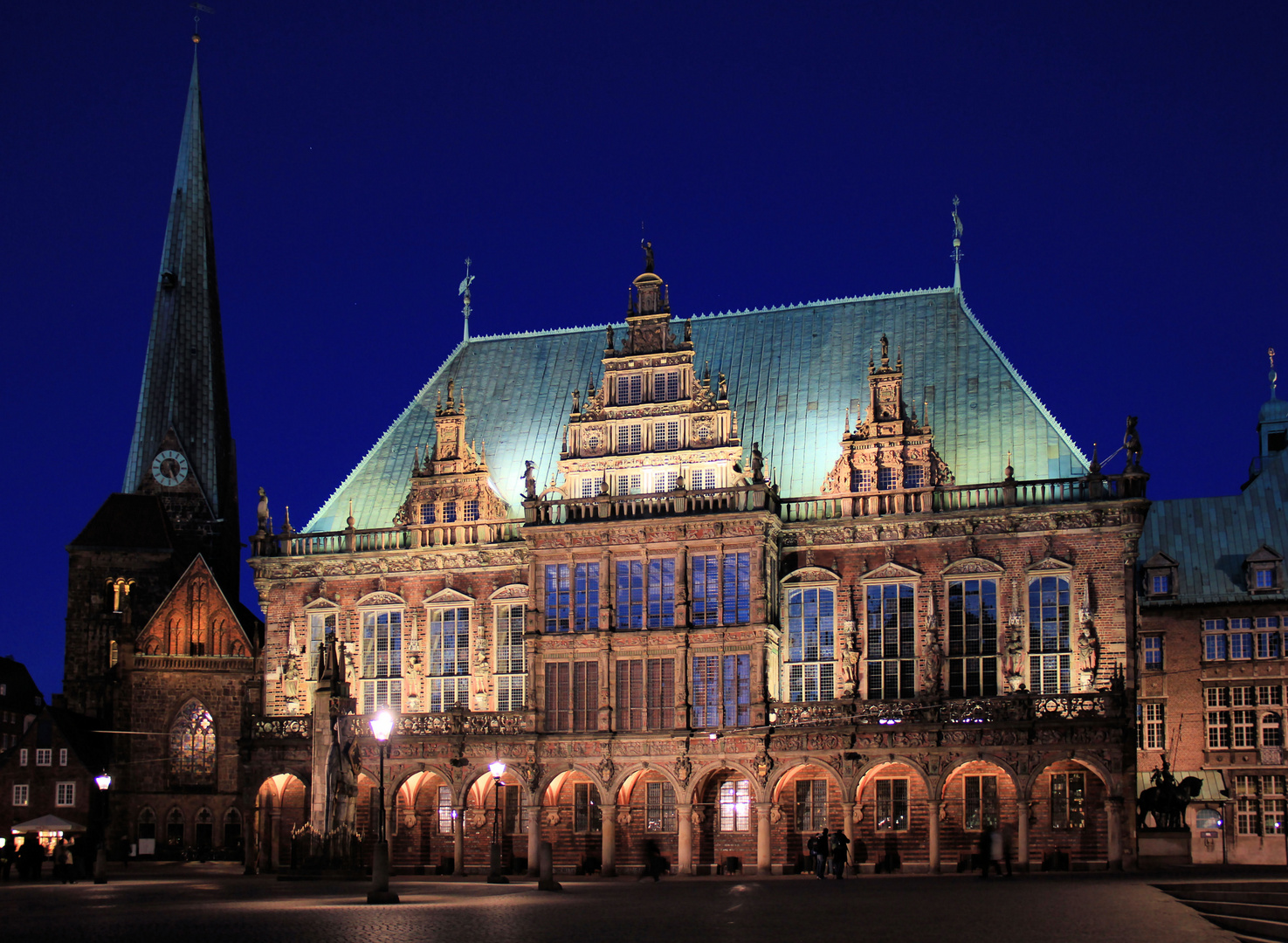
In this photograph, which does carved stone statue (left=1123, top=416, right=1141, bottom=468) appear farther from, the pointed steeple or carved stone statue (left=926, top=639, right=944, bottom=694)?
the pointed steeple

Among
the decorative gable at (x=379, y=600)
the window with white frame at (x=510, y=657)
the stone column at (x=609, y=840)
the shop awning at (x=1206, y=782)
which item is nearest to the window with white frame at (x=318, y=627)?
the decorative gable at (x=379, y=600)

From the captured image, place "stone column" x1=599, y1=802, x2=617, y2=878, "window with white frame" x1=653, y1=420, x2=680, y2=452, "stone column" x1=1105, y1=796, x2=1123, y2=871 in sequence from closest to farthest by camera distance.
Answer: "stone column" x1=1105, y1=796, x2=1123, y2=871 < "stone column" x1=599, y1=802, x2=617, y2=878 < "window with white frame" x1=653, y1=420, x2=680, y2=452

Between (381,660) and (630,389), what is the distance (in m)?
12.4

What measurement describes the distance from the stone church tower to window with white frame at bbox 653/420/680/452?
16.8 metres

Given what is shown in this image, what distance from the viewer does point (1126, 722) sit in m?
43.8

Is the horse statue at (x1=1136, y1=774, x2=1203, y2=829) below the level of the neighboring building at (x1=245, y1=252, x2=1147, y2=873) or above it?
below

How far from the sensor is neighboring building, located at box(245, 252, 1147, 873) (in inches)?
1839

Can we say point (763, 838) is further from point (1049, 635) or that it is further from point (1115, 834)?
point (1049, 635)

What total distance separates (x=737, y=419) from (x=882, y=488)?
7.04 metres

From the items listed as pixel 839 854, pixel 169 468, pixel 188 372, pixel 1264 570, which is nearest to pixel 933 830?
pixel 839 854

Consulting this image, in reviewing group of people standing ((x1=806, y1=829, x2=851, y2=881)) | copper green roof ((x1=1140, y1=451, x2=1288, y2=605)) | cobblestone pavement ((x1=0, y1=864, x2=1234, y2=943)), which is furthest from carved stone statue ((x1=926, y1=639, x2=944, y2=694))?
copper green roof ((x1=1140, y1=451, x2=1288, y2=605))

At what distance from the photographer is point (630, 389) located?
2099 inches

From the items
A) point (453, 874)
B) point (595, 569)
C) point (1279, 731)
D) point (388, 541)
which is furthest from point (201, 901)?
point (1279, 731)

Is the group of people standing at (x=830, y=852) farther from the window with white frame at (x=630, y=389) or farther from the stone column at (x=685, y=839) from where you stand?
the window with white frame at (x=630, y=389)
